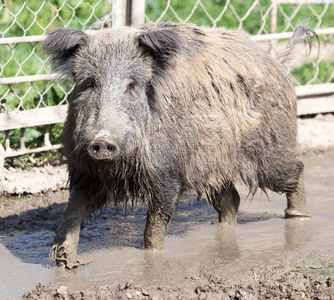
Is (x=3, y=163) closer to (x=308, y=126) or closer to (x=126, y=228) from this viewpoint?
(x=126, y=228)

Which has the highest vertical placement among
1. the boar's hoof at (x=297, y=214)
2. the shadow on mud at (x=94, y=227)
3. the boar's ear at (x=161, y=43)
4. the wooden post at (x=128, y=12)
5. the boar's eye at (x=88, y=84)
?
the boar's ear at (x=161, y=43)

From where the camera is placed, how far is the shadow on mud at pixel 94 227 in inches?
207

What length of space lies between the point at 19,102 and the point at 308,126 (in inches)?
123

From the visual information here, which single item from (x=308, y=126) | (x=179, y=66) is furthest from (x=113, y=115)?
(x=308, y=126)

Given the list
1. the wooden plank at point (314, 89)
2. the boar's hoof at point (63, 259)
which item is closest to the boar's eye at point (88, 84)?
the boar's hoof at point (63, 259)

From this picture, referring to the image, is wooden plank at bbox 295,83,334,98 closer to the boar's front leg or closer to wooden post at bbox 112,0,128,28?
wooden post at bbox 112,0,128,28

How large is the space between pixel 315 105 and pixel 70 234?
14.3 feet

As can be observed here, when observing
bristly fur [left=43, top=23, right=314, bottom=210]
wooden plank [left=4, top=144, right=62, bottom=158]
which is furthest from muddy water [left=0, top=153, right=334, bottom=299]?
wooden plank [left=4, top=144, right=62, bottom=158]

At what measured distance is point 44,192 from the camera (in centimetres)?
644

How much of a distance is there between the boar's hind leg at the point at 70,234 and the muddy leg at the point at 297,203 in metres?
1.88

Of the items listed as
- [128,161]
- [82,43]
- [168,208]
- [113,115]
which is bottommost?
[168,208]

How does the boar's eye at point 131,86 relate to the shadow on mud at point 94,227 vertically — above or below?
above

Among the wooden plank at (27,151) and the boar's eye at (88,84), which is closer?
the boar's eye at (88,84)

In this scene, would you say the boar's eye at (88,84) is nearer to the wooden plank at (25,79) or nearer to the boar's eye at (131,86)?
the boar's eye at (131,86)
